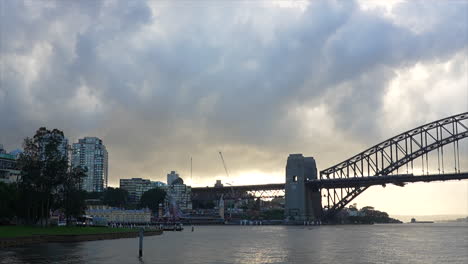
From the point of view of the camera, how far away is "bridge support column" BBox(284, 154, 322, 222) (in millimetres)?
160000

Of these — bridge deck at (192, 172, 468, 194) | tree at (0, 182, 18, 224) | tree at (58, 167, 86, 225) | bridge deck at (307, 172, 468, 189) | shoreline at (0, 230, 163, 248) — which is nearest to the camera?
shoreline at (0, 230, 163, 248)

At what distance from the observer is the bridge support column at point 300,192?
16000 cm

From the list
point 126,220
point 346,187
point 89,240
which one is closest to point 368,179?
point 346,187

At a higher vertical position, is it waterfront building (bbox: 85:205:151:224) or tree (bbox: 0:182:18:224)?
tree (bbox: 0:182:18:224)

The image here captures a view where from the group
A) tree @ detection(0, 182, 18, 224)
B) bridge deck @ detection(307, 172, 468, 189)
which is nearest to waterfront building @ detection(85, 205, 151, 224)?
bridge deck @ detection(307, 172, 468, 189)

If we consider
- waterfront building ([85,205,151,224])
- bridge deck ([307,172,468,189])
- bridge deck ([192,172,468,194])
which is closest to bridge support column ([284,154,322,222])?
bridge deck ([192,172,468,194])

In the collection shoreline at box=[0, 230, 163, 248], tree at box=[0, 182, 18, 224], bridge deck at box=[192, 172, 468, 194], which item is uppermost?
bridge deck at box=[192, 172, 468, 194]

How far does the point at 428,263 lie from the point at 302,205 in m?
117

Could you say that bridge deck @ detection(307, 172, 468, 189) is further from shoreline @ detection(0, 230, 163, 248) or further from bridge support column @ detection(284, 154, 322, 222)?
shoreline @ detection(0, 230, 163, 248)

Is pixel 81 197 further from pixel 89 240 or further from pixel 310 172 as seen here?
pixel 310 172

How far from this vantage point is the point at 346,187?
154000 millimetres

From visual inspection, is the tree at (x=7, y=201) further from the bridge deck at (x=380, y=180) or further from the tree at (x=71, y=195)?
the bridge deck at (x=380, y=180)

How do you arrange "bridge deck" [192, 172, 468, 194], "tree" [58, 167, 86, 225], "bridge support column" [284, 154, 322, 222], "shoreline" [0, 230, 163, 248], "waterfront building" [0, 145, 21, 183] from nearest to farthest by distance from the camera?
"shoreline" [0, 230, 163, 248] < "tree" [58, 167, 86, 225] < "waterfront building" [0, 145, 21, 183] < "bridge deck" [192, 172, 468, 194] < "bridge support column" [284, 154, 322, 222]

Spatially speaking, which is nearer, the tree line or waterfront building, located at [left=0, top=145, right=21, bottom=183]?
the tree line
